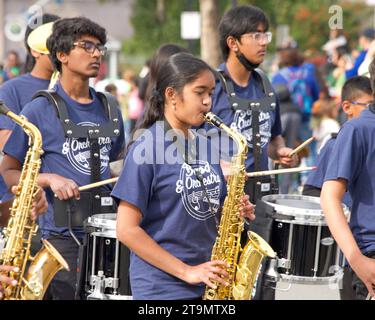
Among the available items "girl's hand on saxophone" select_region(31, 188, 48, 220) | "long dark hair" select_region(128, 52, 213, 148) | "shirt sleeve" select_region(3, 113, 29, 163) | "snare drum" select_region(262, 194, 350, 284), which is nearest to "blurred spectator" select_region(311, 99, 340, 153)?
"snare drum" select_region(262, 194, 350, 284)

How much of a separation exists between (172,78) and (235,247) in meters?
0.85

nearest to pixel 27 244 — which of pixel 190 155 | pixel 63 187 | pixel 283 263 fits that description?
pixel 63 187

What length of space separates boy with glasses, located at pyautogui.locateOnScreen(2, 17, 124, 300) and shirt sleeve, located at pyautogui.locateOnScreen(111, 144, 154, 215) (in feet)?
3.54

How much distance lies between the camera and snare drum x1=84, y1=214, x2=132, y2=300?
17.0 feet

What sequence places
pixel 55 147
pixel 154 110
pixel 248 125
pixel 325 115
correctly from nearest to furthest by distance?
pixel 154 110, pixel 55 147, pixel 248 125, pixel 325 115

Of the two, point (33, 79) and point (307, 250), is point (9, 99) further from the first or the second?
point (307, 250)

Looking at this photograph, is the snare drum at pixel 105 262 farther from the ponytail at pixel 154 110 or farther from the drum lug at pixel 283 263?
the drum lug at pixel 283 263

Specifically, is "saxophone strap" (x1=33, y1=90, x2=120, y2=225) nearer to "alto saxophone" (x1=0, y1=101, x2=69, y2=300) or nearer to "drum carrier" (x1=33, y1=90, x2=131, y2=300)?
"drum carrier" (x1=33, y1=90, x2=131, y2=300)

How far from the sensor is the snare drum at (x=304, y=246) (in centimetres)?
562

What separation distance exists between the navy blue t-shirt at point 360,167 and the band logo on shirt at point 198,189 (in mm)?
513

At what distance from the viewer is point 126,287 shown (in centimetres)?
520

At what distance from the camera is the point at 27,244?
16.2ft

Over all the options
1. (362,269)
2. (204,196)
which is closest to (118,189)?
(204,196)

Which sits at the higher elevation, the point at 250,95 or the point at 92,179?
the point at 250,95
